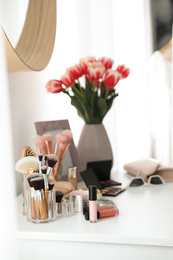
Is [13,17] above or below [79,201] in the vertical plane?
above

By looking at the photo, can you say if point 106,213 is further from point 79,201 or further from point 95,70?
point 95,70

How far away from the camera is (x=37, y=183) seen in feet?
2.50

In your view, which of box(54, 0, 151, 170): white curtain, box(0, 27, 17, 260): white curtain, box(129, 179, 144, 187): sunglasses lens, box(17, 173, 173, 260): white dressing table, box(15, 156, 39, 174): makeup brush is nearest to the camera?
box(0, 27, 17, 260): white curtain

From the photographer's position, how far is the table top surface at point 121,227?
71cm

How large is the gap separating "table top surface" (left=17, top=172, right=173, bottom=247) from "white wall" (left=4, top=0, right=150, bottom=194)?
1.30 feet

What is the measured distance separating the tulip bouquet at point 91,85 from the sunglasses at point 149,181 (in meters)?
0.26

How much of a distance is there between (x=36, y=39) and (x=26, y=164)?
56 centimetres

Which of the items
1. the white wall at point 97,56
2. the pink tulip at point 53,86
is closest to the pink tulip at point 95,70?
the pink tulip at point 53,86

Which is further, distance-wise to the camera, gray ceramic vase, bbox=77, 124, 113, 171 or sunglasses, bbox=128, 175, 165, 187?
gray ceramic vase, bbox=77, 124, 113, 171

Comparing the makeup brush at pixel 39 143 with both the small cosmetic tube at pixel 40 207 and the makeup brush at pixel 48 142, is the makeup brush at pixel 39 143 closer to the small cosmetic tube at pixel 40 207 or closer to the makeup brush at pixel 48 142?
the makeup brush at pixel 48 142

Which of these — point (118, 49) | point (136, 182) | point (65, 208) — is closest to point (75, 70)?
point (136, 182)

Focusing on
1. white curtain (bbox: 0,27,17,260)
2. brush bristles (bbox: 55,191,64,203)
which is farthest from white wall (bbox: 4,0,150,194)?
white curtain (bbox: 0,27,17,260)

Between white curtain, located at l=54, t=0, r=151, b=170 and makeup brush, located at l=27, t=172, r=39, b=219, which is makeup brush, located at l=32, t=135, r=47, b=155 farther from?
white curtain, located at l=54, t=0, r=151, b=170

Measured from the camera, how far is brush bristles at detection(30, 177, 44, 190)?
76cm
